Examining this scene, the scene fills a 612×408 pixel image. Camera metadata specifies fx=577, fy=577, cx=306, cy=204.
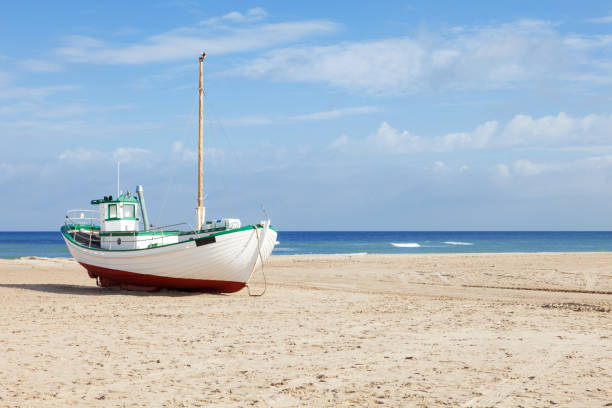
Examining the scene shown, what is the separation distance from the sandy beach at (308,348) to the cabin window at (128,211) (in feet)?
9.76

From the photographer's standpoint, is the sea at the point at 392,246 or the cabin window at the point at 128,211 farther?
the sea at the point at 392,246

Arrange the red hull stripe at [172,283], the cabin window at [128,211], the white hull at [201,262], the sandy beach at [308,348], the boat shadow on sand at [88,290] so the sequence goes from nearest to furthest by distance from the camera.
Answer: the sandy beach at [308,348], the white hull at [201,262], the red hull stripe at [172,283], the boat shadow on sand at [88,290], the cabin window at [128,211]

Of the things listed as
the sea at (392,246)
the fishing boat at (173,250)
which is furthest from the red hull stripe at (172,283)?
the sea at (392,246)

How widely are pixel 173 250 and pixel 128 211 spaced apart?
13.3 ft

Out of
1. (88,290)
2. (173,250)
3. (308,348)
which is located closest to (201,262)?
(173,250)

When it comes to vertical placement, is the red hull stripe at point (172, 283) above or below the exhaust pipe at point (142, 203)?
below

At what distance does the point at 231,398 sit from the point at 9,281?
19416 millimetres

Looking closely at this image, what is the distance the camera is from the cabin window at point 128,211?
2012 centimetres

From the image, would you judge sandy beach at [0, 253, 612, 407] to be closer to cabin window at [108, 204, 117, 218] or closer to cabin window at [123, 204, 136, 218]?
cabin window at [108, 204, 117, 218]

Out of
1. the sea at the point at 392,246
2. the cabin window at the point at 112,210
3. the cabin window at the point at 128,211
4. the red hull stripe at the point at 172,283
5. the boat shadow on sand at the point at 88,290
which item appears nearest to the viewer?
the red hull stripe at the point at 172,283

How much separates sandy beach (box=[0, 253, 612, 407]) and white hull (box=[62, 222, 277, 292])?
491 millimetres

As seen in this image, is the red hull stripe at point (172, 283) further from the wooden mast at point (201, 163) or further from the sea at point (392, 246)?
the sea at point (392, 246)

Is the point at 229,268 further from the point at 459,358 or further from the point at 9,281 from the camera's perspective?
the point at 9,281

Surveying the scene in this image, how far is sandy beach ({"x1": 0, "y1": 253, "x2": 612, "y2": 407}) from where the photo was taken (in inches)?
274
